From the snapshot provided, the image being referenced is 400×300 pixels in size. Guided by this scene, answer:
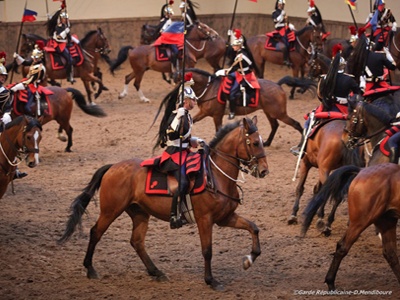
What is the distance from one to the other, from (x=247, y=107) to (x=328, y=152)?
480 centimetres

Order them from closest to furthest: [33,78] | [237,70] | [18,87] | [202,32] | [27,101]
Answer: [18,87] → [27,101] → [33,78] → [237,70] → [202,32]

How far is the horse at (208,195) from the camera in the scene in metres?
9.03

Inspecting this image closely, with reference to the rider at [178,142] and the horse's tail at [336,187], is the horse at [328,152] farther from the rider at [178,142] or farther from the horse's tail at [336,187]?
the rider at [178,142]

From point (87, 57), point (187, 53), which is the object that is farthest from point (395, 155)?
point (87, 57)

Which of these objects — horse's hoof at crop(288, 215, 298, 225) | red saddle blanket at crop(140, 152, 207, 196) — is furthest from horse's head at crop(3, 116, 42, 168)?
horse's hoof at crop(288, 215, 298, 225)

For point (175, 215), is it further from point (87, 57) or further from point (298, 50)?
point (298, 50)

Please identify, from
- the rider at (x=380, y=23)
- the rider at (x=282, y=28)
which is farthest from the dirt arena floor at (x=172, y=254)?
the rider at (x=282, y=28)

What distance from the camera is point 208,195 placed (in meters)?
9.02

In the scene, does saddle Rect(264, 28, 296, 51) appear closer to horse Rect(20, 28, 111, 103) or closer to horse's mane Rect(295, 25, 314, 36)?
horse's mane Rect(295, 25, 314, 36)

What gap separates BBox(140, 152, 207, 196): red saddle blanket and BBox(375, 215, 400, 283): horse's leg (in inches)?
80.3

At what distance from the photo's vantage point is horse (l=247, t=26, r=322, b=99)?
20.3 m

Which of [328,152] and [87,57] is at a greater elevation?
[328,152]

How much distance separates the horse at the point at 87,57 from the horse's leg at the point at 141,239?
10.3 meters

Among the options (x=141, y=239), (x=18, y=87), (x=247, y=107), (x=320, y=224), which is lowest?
(x=320, y=224)
